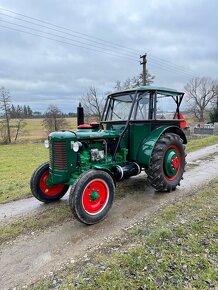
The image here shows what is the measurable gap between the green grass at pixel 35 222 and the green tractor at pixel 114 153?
0.49m

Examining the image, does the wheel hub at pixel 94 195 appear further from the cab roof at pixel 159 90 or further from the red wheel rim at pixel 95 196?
the cab roof at pixel 159 90

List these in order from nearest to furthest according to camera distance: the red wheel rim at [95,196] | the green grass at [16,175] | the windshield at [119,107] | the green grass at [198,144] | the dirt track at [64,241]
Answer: the dirt track at [64,241] → the red wheel rim at [95,196] → the windshield at [119,107] → the green grass at [16,175] → the green grass at [198,144]

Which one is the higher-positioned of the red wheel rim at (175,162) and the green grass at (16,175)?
the red wheel rim at (175,162)

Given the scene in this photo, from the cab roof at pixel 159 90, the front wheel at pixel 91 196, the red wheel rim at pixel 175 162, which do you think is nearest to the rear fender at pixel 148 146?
the red wheel rim at pixel 175 162

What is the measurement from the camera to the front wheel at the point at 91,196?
3.53m

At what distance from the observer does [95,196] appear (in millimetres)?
3842

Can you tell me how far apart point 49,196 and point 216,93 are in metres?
50.6

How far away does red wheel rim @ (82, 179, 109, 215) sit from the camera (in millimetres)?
3744

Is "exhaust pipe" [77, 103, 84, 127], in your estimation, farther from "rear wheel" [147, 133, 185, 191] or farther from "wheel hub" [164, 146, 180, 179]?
"wheel hub" [164, 146, 180, 179]

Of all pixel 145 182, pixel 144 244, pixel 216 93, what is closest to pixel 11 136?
pixel 145 182

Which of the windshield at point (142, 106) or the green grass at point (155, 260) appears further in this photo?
the windshield at point (142, 106)

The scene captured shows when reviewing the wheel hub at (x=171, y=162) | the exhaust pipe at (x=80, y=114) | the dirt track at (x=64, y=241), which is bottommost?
the dirt track at (x=64, y=241)

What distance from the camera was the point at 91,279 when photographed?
8.20 feet

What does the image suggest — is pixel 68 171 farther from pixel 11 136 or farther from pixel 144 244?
pixel 11 136
